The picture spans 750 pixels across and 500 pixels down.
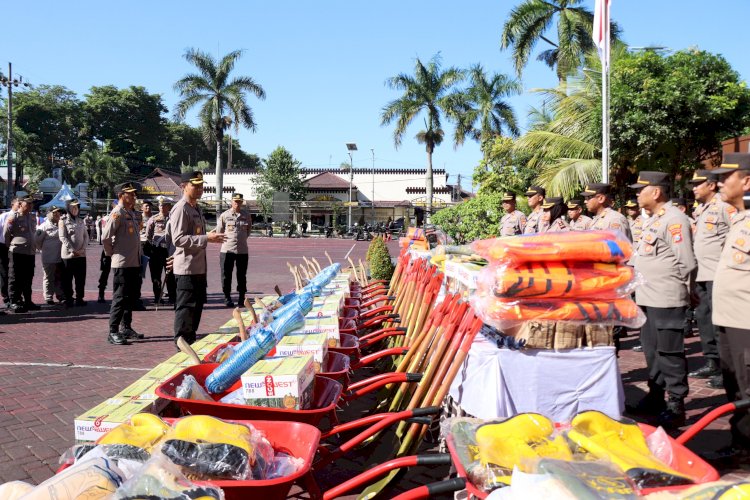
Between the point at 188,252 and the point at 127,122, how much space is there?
2519 inches

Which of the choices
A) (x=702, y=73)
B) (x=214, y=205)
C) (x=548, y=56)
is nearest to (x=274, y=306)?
(x=702, y=73)

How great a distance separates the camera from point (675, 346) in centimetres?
436

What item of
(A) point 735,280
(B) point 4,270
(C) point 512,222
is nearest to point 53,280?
(B) point 4,270

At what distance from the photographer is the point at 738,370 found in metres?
3.51

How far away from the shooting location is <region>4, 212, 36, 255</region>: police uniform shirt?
370 inches

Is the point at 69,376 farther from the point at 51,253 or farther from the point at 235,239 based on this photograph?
the point at 51,253

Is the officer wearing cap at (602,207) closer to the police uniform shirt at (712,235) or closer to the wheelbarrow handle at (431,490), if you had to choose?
the police uniform shirt at (712,235)

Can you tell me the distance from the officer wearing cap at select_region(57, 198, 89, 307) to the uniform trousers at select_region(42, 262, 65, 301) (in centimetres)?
16

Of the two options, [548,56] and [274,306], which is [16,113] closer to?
[548,56]

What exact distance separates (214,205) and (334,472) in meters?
40.9

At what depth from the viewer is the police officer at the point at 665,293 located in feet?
14.2

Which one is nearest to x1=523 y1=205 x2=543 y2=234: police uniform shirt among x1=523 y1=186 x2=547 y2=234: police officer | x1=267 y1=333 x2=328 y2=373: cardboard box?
x1=523 y1=186 x2=547 y2=234: police officer

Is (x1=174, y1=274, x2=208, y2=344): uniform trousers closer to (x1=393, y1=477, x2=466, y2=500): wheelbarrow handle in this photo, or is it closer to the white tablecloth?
the white tablecloth

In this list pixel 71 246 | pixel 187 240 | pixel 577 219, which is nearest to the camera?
pixel 187 240
